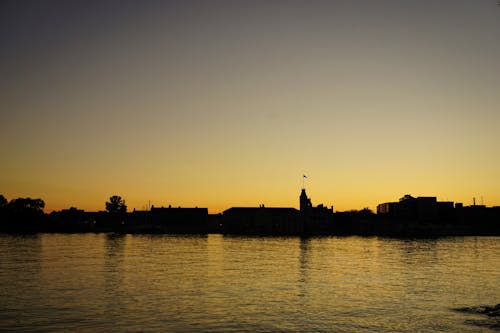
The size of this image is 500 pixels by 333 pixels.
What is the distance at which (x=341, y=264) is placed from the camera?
293 feet

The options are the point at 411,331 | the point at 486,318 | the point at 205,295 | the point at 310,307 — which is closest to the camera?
the point at 411,331

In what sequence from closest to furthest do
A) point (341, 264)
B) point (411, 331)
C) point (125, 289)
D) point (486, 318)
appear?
1. point (411, 331)
2. point (486, 318)
3. point (125, 289)
4. point (341, 264)

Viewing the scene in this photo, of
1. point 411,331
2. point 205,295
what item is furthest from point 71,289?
point 411,331

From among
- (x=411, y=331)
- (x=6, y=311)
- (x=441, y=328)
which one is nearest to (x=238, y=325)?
(x=411, y=331)

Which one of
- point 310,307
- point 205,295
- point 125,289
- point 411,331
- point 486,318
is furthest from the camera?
point 125,289

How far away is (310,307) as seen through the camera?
4603cm

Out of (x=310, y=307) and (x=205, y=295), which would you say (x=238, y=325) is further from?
(x=205, y=295)

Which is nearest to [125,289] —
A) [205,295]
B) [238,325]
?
[205,295]

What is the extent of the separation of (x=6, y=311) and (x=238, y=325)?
1935 cm

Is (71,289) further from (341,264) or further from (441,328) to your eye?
(341,264)

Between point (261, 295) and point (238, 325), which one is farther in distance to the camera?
point (261, 295)

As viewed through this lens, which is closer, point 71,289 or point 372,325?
point 372,325

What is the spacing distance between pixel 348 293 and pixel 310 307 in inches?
390

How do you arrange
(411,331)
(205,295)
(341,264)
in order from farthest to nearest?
(341,264) → (205,295) → (411,331)
